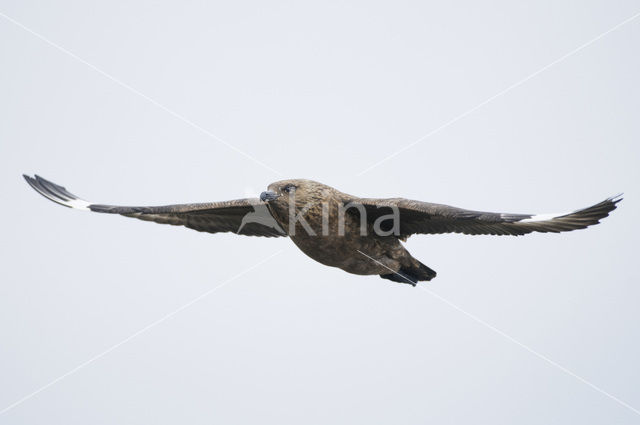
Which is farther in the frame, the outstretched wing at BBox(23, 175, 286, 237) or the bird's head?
the outstretched wing at BBox(23, 175, 286, 237)

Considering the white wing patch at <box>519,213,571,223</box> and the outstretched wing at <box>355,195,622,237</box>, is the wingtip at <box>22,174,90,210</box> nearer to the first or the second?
the outstretched wing at <box>355,195,622,237</box>

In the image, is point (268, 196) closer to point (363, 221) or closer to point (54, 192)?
point (363, 221)

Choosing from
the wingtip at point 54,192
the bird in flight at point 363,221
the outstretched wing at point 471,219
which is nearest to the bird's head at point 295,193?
the bird in flight at point 363,221

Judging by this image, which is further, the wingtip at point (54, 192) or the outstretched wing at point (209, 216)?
the wingtip at point (54, 192)

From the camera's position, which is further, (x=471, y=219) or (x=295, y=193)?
(x=295, y=193)

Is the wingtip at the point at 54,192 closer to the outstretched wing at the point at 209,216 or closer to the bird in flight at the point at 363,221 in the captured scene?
the outstretched wing at the point at 209,216

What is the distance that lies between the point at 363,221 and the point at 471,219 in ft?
3.91

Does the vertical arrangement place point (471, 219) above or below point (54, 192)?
below

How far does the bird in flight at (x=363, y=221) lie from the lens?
23.0 feet

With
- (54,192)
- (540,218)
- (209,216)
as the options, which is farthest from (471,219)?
(54,192)

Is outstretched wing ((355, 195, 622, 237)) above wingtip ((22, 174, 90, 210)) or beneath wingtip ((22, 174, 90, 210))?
beneath

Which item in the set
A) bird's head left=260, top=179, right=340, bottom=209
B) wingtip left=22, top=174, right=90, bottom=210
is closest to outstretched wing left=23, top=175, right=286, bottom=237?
wingtip left=22, top=174, right=90, bottom=210

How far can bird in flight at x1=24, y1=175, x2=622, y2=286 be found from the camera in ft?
23.0

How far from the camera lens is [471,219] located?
7078 mm
